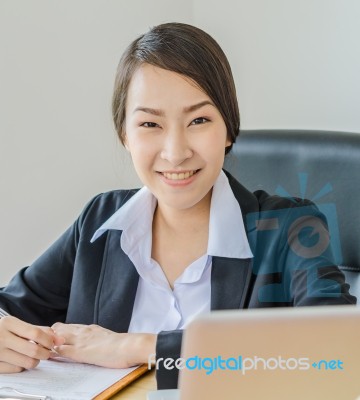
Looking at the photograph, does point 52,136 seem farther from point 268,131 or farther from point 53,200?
point 268,131

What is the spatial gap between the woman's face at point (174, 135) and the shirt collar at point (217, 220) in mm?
62

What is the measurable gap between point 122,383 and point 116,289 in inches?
14.0

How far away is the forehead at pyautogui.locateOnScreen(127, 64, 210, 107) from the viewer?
157 cm

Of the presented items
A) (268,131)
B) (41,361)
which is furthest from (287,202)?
(41,361)

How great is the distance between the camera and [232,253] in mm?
1643

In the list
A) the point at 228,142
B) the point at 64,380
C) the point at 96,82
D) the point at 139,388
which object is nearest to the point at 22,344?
the point at 64,380

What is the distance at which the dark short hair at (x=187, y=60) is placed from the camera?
5.22 feet

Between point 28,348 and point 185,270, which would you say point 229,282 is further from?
point 28,348

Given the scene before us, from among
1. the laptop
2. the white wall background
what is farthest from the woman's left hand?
the white wall background

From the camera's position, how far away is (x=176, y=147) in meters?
1.56

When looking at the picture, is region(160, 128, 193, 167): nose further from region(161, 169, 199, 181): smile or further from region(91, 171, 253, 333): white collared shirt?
region(91, 171, 253, 333): white collared shirt

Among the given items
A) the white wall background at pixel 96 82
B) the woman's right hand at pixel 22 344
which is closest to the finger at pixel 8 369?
the woman's right hand at pixel 22 344

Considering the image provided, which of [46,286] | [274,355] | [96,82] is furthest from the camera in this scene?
[96,82]

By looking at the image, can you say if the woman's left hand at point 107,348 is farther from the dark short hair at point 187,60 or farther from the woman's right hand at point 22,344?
the dark short hair at point 187,60
